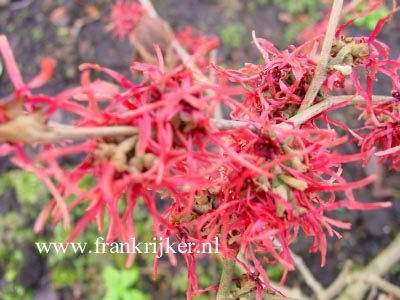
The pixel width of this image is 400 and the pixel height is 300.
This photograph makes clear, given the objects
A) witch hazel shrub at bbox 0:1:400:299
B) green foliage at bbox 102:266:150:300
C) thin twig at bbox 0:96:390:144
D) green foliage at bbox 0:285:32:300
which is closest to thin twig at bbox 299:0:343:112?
witch hazel shrub at bbox 0:1:400:299

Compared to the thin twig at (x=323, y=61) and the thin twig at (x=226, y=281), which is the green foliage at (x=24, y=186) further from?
the thin twig at (x=323, y=61)

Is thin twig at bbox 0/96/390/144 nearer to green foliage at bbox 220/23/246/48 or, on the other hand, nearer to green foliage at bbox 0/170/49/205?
green foliage at bbox 0/170/49/205

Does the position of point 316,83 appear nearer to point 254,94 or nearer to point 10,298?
point 254,94

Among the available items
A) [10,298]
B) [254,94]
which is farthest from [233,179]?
[10,298]

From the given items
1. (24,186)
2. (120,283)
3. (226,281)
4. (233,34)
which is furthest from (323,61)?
(233,34)

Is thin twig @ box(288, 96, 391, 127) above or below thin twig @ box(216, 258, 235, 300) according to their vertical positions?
above

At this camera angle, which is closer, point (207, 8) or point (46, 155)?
point (46, 155)

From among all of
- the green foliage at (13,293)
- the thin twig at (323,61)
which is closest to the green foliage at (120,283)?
the green foliage at (13,293)

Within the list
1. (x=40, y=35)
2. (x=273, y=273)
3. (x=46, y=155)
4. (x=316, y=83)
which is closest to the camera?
(x=46, y=155)
